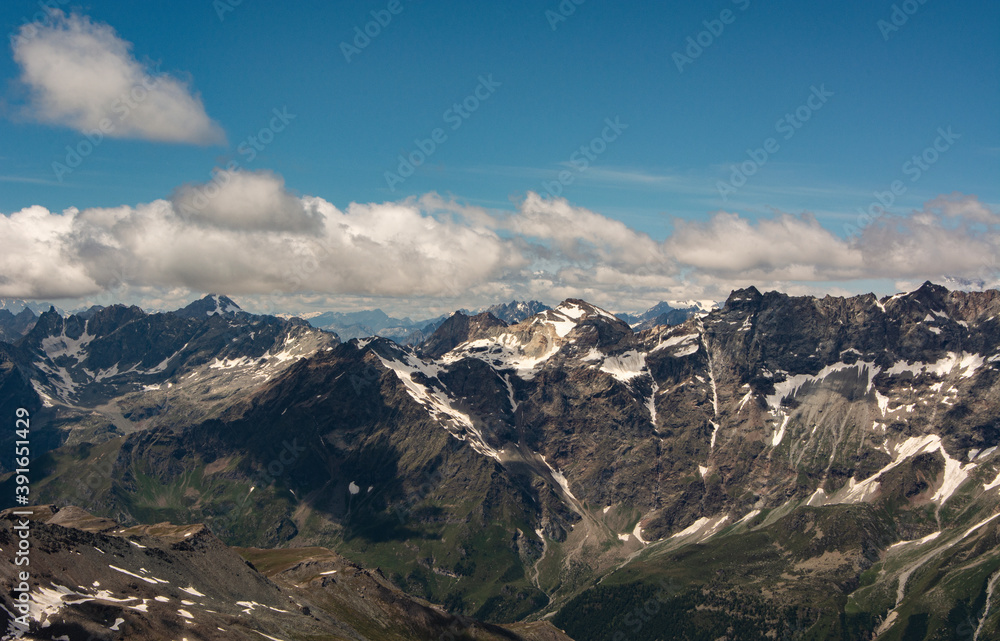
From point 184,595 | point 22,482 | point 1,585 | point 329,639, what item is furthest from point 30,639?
point 329,639

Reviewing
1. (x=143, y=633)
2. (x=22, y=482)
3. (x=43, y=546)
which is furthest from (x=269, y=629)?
(x=22, y=482)

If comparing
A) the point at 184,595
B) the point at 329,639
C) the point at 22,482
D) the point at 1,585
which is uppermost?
the point at 22,482

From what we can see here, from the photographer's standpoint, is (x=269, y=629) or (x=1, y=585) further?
(x=269, y=629)

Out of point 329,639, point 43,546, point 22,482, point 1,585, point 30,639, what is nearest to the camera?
point 30,639

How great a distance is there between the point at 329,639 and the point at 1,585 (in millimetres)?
87989

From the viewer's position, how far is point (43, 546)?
163 m

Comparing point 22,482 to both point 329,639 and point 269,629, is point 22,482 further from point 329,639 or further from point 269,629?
point 329,639

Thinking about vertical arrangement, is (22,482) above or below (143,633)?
above

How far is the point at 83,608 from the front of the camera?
143 metres

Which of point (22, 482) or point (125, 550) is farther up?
point (22, 482)

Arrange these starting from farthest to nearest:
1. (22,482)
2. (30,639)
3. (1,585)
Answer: (22,482)
(1,585)
(30,639)

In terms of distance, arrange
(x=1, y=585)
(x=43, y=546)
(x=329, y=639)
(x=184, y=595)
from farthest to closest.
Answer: (x=329, y=639) < (x=184, y=595) < (x=43, y=546) < (x=1, y=585)

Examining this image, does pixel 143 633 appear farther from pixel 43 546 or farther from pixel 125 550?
pixel 125 550

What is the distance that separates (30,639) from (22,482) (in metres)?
34.5
